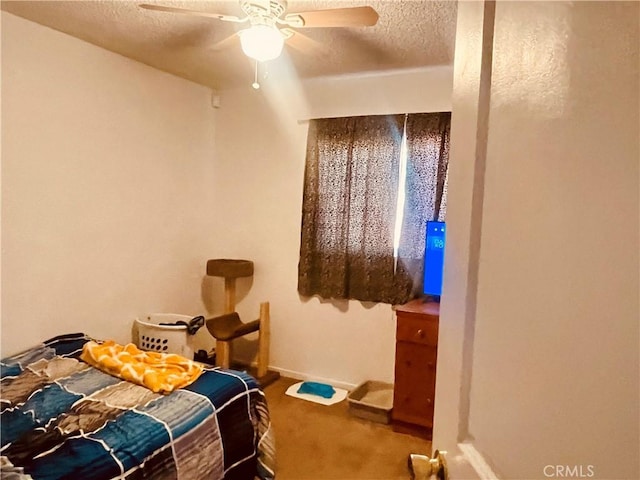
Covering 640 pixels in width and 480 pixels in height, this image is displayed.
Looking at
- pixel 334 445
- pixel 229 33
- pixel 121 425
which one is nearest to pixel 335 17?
pixel 229 33

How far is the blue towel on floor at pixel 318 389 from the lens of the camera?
3.57 meters

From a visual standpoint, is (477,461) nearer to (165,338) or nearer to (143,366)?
(143,366)

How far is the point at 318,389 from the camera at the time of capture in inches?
142

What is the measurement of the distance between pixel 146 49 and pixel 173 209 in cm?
121

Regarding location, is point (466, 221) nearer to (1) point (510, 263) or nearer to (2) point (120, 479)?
(1) point (510, 263)

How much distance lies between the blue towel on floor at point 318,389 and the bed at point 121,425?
3.62 feet

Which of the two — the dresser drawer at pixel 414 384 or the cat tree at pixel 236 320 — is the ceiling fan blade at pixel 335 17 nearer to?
the dresser drawer at pixel 414 384

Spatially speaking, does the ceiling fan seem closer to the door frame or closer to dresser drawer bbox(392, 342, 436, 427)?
the door frame

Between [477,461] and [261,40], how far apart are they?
1.80 m

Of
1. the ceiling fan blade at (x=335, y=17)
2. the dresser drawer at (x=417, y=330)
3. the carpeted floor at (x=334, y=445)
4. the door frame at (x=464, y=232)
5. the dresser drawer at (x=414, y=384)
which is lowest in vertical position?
the carpeted floor at (x=334, y=445)

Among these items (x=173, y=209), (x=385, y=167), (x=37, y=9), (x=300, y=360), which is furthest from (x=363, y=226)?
(x=37, y=9)

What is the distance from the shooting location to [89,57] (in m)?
3.11

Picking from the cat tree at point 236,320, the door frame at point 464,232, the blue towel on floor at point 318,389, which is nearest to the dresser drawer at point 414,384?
the blue towel on floor at point 318,389

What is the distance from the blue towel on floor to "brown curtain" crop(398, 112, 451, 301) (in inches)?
35.2
